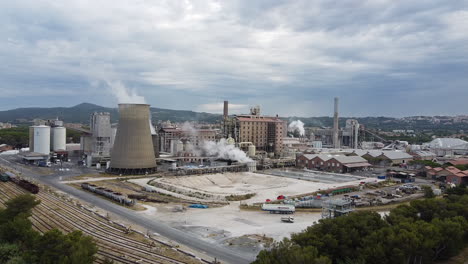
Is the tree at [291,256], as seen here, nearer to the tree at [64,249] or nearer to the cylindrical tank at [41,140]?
the tree at [64,249]

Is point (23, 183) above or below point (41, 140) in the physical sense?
below

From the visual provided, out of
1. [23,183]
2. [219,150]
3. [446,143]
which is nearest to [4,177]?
[23,183]

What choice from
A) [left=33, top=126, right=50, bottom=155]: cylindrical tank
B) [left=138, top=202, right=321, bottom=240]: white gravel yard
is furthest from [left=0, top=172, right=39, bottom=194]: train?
[left=33, top=126, right=50, bottom=155]: cylindrical tank

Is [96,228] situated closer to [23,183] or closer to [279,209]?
[279,209]

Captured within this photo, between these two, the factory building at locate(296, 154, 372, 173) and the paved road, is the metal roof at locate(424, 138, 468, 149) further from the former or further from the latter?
the paved road

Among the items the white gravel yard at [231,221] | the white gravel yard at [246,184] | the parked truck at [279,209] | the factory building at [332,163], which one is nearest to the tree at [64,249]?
the white gravel yard at [231,221]

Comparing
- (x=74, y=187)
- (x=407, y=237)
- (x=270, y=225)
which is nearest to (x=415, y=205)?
(x=407, y=237)
